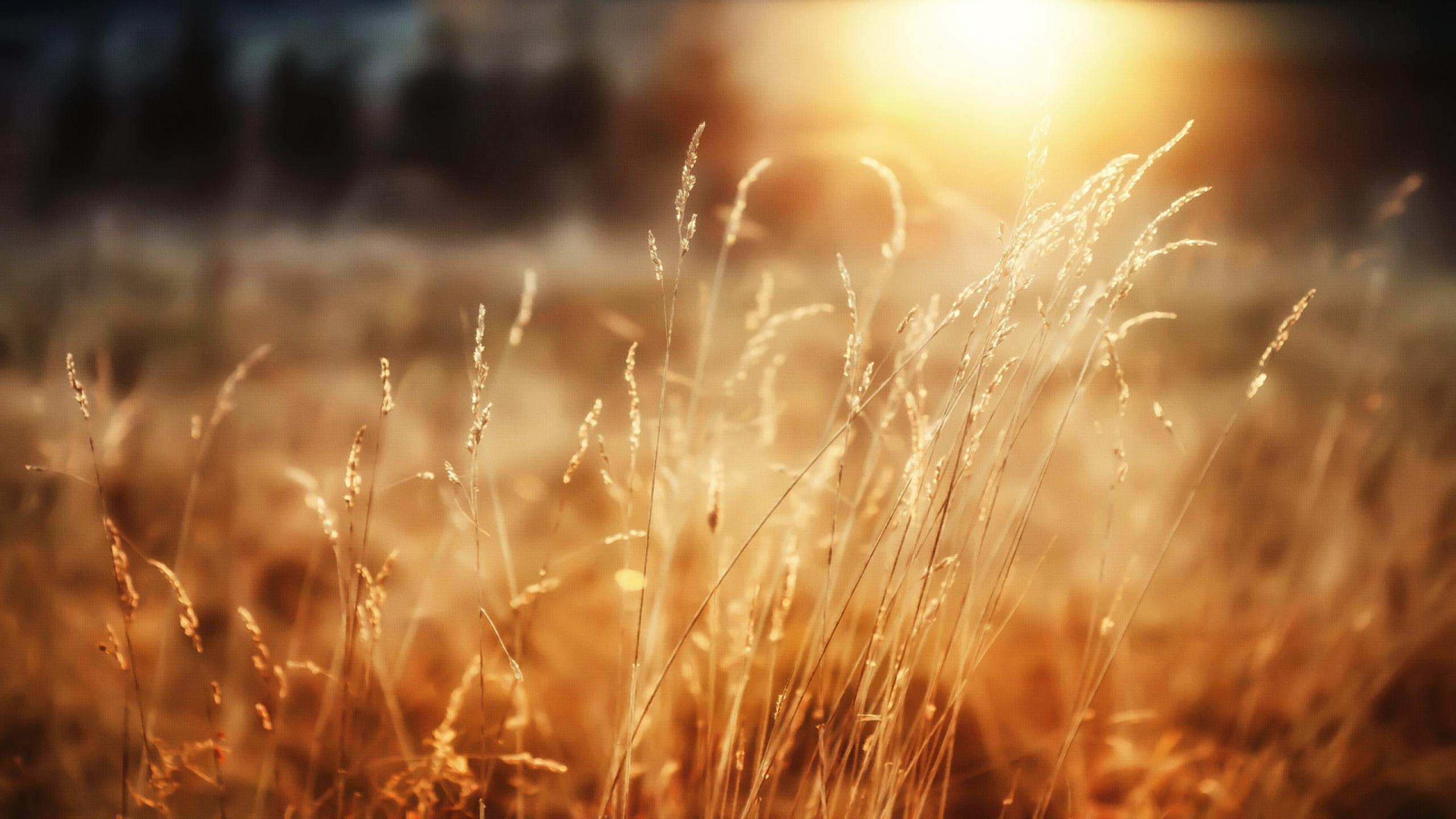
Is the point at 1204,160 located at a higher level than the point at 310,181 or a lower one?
higher

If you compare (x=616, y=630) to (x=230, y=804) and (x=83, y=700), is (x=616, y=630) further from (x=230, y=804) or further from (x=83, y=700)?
(x=83, y=700)

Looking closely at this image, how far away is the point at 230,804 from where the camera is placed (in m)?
1.33

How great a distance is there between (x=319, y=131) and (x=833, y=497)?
50.9ft

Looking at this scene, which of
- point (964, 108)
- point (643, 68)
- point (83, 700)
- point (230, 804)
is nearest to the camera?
point (230, 804)

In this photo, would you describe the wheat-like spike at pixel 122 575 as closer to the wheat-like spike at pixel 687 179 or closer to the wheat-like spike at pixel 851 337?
the wheat-like spike at pixel 687 179

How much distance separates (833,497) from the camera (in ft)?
8.32

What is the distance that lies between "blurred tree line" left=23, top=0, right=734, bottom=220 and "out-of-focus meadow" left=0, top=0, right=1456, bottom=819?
608 cm

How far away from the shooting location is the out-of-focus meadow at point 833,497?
0.93 metres

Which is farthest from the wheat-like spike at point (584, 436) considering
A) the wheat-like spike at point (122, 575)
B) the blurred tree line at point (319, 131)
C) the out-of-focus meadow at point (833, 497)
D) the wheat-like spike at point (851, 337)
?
the blurred tree line at point (319, 131)

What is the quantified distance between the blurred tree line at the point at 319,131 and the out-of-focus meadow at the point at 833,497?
6075mm

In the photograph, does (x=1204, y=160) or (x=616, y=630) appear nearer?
(x=616, y=630)

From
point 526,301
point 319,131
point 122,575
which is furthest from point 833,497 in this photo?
point 319,131

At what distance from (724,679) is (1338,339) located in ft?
13.0

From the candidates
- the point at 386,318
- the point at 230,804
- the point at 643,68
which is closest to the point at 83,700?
the point at 230,804
